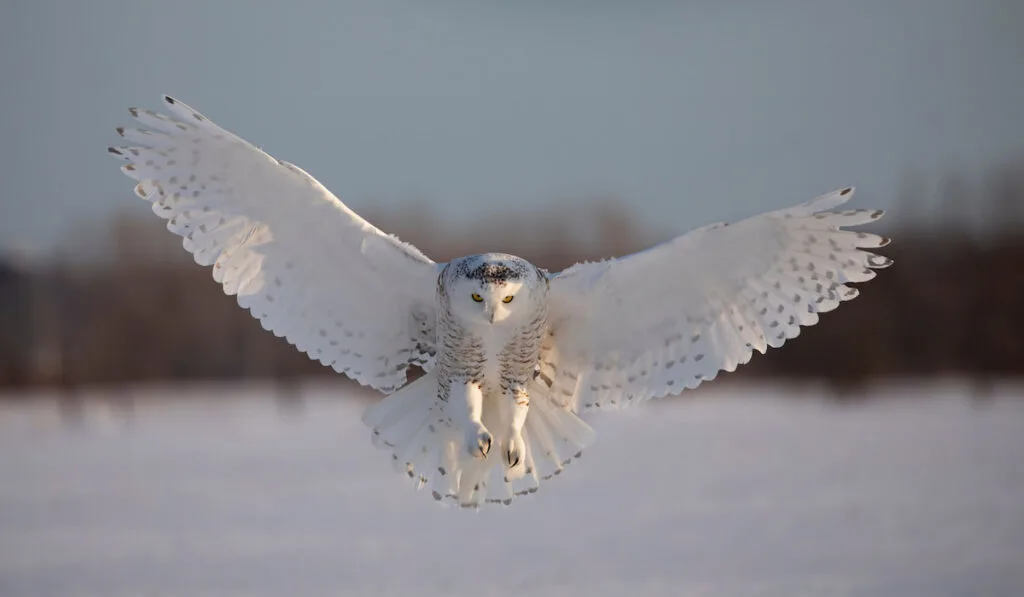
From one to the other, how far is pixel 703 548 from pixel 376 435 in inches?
172

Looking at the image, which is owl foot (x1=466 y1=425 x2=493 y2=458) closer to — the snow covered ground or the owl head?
the owl head

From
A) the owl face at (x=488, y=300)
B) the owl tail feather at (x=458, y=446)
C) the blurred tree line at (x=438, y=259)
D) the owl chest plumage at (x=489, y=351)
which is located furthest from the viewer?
the blurred tree line at (x=438, y=259)

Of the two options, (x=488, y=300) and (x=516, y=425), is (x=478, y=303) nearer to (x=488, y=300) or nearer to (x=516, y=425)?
(x=488, y=300)

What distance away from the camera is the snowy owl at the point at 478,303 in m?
5.37

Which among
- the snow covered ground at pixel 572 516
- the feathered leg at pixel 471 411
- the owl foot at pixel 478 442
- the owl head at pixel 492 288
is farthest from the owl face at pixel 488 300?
the snow covered ground at pixel 572 516

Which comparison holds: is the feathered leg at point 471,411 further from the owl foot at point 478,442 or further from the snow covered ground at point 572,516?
the snow covered ground at point 572,516

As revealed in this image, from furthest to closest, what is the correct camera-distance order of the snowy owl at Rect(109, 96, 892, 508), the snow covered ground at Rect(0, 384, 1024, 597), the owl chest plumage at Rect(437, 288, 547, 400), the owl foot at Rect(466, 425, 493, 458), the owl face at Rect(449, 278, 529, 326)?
the snow covered ground at Rect(0, 384, 1024, 597)
the snowy owl at Rect(109, 96, 892, 508)
the owl chest plumage at Rect(437, 288, 547, 400)
the owl foot at Rect(466, 425, 493, 458)
the owl face at Rect(449, 278, 529, 326)

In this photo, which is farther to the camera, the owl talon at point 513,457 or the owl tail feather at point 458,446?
the owl tail feather at point 458,446

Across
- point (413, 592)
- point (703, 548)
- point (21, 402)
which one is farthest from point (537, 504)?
point (21, 402)

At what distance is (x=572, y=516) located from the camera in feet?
35.7

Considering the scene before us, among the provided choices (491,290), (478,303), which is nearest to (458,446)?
(478,303)

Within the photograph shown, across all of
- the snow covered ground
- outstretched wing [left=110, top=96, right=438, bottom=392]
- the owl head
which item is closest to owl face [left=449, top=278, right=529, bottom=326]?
the owl head

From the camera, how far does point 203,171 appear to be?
5598 mm

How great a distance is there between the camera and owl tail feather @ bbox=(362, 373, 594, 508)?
5746 millimetres
